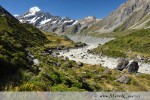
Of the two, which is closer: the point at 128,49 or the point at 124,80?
the point at 124,80

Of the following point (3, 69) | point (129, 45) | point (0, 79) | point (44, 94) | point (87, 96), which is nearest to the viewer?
point (44, 94)

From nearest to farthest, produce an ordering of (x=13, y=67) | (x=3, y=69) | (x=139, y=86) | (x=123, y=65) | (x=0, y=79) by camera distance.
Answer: (x=0, y=79) < (x=3, y=69) < (x=13, y=67) < (x=139, y=86) < (x=123, y=65)

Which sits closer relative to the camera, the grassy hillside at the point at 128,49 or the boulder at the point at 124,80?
the boulder at the point at 124,80

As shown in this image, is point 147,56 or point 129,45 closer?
point 147,56

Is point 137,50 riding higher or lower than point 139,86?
higher

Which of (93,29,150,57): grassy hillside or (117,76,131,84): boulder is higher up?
(93,29,150,57): grassy hillside

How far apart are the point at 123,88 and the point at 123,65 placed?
924 inches

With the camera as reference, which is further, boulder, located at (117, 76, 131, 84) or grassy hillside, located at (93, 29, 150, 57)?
grassy hillside, located at (93, 29, 150, 57)

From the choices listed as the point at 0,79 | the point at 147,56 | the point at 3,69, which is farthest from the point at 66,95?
the point at 147,56

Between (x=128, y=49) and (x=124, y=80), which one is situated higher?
(x=128, y=49)

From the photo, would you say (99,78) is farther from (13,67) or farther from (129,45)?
(129,45)

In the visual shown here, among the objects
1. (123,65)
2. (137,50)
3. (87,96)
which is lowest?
(87,96)

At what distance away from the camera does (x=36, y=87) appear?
1531cm

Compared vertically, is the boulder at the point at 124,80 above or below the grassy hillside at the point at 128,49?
below
